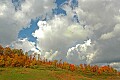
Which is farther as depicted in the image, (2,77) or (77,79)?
(77,79)

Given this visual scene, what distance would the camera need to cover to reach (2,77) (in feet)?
325

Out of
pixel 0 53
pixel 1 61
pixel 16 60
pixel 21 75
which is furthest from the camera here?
pixel 0 53

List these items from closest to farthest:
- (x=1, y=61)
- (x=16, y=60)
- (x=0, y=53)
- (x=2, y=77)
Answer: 1. (x=2, y=77)
2. (x=1, y=61)
3. (x=16, y=60)
4. (x=0, y=53)

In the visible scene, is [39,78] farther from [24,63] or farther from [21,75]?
[24,63]

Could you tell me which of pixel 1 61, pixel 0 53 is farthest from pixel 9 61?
pixel 0 53

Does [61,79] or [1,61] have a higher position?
[1,61]

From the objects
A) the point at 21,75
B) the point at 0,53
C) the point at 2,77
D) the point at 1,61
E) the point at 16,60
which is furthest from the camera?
the point at 0,53

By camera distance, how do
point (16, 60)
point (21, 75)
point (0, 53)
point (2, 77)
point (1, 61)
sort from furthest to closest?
point (0, 53) → point (16, 60) → point (1, 61) → point (21, 75) → point (2, 77)

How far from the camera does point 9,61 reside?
169m

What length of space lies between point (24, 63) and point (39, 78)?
8158 centimetres

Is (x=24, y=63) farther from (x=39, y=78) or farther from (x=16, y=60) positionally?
(x=39, y=78)

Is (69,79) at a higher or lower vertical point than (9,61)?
lower

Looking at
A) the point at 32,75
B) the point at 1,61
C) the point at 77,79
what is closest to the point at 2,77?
the point at 32,75

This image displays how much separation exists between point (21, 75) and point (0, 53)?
9492 cm
